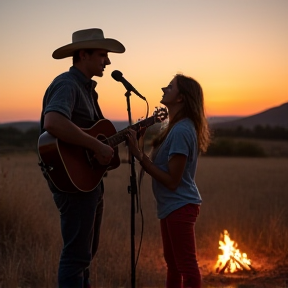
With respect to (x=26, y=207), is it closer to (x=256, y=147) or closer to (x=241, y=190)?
(x=241, y=190)

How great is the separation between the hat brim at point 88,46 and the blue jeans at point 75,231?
0.87 m

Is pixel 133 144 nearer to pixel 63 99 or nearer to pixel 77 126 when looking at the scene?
pixel 77 126

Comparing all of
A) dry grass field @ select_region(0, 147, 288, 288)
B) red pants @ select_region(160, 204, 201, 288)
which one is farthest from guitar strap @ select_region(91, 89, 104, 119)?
dry grass field @ select_region(0, 147, 288, 288)

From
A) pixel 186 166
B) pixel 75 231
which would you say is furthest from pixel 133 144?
pixel 75 231

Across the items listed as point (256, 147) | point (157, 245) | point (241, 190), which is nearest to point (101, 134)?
point (157, 245)

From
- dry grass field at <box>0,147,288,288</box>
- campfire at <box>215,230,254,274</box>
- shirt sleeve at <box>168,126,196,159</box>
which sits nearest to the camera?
shirt sleeve at <box>168,126,196,159</box>

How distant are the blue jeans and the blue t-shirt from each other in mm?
425

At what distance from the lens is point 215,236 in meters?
6.75

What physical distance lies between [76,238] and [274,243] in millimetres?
3635

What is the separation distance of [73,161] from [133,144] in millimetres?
400

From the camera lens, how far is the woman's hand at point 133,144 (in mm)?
3309

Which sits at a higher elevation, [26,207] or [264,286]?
[26,207]

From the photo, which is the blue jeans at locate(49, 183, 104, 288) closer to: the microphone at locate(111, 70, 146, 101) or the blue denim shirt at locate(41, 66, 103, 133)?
the blue denim shirt at locate(41, 66, 103, 133)

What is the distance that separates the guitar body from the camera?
3059 millimetres
